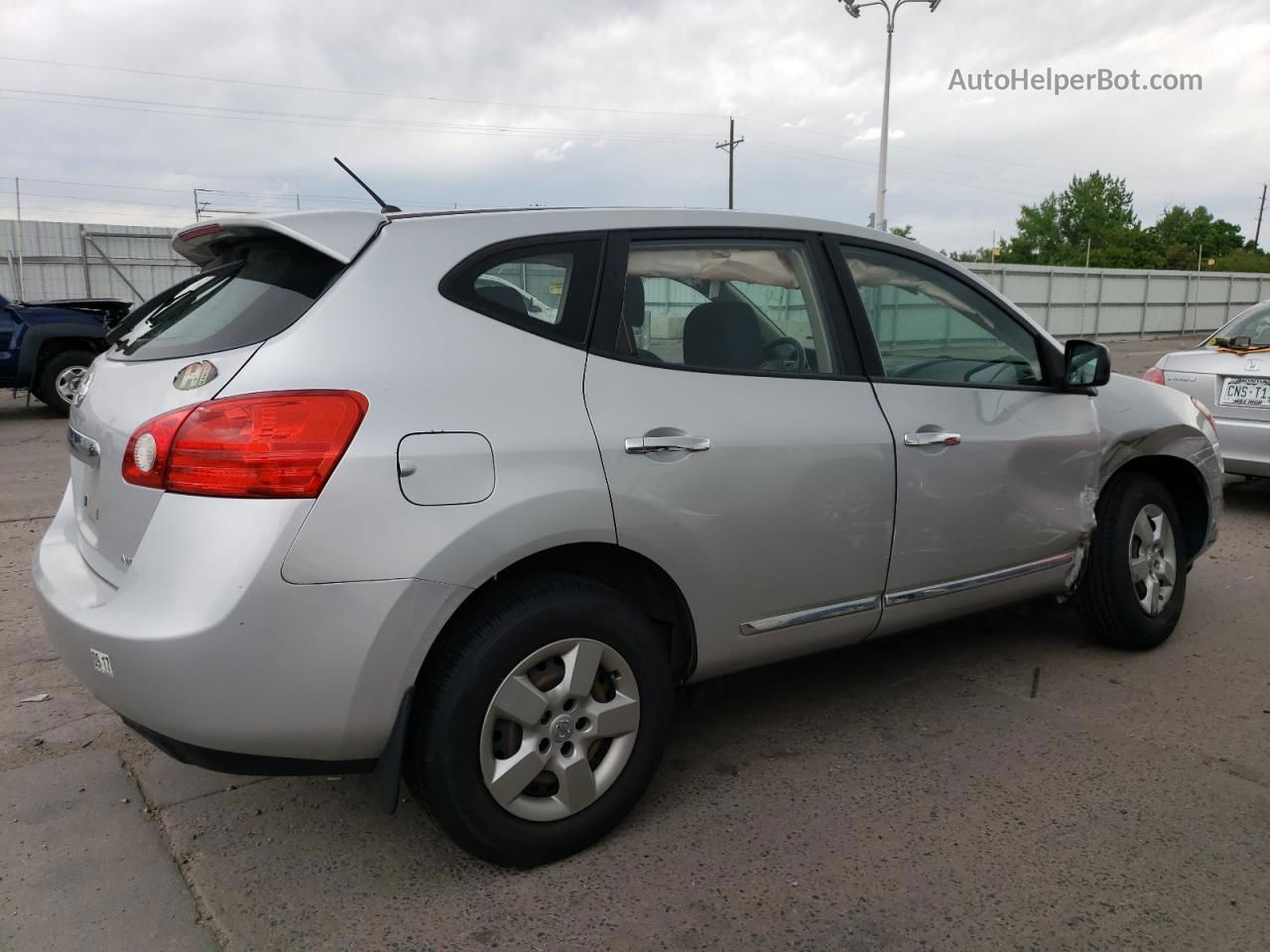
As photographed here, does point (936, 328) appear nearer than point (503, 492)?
No

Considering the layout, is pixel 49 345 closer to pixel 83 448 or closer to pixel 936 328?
pixel 83 448

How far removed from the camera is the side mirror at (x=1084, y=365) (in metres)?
3.72

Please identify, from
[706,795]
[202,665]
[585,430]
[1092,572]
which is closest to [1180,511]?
[1092,572]

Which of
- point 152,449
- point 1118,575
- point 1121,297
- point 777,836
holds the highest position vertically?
point 1121,297

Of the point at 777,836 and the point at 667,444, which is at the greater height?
the point at 667,444

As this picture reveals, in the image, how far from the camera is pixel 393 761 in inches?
92.0

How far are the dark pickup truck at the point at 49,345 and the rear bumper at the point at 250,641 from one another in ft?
35.8

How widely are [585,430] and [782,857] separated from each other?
1.23 m

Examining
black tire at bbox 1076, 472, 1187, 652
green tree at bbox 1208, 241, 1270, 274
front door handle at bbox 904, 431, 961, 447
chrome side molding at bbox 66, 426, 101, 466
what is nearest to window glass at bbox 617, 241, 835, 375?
front door handle at bbox 904, 431, 961, 447

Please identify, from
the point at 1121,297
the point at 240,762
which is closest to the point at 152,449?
the point at 240,762

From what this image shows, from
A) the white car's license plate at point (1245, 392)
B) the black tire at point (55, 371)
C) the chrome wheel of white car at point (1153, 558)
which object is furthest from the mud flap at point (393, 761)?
the black tire at point (55, 371)

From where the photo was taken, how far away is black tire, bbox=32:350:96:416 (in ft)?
39.6

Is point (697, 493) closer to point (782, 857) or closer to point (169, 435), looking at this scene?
point (782, 857)

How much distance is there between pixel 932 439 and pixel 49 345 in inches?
470
